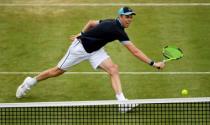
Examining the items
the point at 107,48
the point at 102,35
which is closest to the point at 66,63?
the point at 102,35

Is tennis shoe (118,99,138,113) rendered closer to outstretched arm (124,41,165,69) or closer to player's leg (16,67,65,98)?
outstretched arm (124,41,165,69)

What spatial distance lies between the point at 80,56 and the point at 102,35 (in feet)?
1.81

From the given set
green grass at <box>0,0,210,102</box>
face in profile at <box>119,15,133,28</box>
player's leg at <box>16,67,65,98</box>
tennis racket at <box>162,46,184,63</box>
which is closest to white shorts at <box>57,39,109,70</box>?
player's leg at <box>16,67,65,98</box>

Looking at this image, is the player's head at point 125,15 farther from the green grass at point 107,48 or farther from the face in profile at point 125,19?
the green grass at point 107,48

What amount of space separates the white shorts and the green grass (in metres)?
0.77

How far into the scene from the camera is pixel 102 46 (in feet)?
43.4

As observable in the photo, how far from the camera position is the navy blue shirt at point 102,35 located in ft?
42.3

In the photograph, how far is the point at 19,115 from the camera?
1273 cm

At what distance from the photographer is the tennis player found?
12875mm

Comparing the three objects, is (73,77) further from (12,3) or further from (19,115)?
(12,3)

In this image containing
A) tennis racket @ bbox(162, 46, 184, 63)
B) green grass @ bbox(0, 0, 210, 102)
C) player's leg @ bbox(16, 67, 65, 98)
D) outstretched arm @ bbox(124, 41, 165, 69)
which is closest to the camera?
outstretched arm @ bbox(124, 41, 165, 69)

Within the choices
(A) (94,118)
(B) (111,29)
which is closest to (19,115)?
(A) (94,118)

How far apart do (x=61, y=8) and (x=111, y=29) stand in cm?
543

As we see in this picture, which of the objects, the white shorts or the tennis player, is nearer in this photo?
the tennis player
